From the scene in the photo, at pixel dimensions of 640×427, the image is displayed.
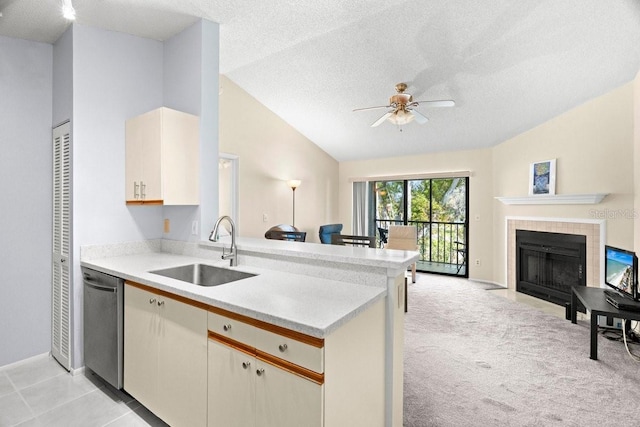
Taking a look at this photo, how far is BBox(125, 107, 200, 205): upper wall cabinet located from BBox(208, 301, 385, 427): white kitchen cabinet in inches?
49.0

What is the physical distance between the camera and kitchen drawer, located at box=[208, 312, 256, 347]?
4.54 feet

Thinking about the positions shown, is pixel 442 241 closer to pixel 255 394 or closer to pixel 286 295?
pixel 286 295

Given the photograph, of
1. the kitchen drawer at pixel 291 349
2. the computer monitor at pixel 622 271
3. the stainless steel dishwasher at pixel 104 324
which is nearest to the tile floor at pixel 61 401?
the stainless steel dishwasher at pixel 104 324

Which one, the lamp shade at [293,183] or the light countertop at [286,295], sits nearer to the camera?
the light countertop at [286,295]

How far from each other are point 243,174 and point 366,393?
4.17 meters

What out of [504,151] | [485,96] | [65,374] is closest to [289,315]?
[65,374]

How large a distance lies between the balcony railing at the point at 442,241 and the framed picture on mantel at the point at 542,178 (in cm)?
157

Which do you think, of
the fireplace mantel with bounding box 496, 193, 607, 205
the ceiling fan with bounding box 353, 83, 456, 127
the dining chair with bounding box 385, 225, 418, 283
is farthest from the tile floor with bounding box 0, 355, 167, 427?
the fireplace mantel with bounding box 496, 193, 607, 205

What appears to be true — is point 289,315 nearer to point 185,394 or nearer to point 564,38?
point 185,394

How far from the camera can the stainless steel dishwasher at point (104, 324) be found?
82.4 inches

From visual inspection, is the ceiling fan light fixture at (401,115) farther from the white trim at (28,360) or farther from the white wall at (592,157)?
the white trim at (28,360)

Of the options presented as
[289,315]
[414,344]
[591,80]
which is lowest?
[414,344]

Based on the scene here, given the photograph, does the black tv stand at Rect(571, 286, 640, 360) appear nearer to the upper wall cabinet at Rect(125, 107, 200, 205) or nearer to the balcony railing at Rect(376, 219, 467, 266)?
the balcony railing at Rect(376, 219, 467, 266)

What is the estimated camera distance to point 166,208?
9.56ft
